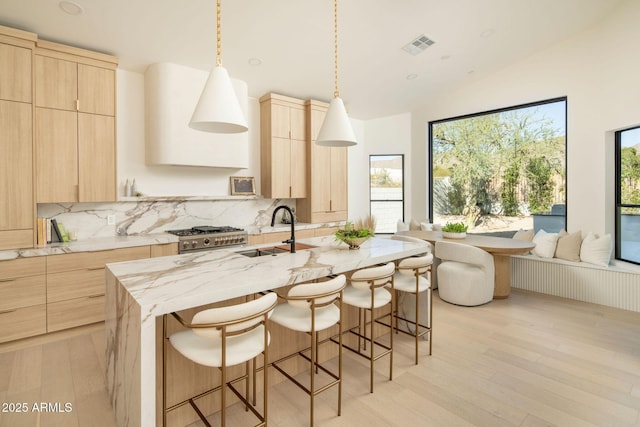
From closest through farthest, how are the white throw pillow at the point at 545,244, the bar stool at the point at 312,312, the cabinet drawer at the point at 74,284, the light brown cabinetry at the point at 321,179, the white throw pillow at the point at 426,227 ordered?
the bar stool at the point at 312,312
the cabinet drawer at the point at 74,284
the white throw pillow at the point at 545,244
the light brown cabinetry at the point at 321,179
the white throw pillow at the point at 426,227

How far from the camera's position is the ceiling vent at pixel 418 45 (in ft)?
13.7

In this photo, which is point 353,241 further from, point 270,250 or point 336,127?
point 336,127

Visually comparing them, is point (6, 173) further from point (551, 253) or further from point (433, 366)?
point (551, 253)

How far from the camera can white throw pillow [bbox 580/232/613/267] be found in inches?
160

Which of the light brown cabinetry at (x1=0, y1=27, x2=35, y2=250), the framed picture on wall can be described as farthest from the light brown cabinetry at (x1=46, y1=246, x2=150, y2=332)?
the framed picture on wall

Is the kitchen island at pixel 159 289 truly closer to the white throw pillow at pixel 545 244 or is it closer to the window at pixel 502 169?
the white throw pillow at pixel 545 244

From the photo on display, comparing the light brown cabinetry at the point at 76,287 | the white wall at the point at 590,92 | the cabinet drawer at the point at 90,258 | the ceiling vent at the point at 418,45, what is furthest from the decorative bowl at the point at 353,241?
the white wall at the point at 590,92

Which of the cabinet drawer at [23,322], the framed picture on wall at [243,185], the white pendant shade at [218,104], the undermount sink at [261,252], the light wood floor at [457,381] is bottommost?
the light wood floor at [457,381]

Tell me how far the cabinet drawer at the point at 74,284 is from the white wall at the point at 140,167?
1124mm

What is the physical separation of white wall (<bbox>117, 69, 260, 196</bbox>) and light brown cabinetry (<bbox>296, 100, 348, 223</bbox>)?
4.71ft

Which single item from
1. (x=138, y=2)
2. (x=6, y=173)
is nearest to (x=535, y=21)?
(x=138, y=2)

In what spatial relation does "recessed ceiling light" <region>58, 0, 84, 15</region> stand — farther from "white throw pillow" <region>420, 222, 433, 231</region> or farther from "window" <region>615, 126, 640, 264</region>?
"window" <region>615, 126, 640, 264</region>

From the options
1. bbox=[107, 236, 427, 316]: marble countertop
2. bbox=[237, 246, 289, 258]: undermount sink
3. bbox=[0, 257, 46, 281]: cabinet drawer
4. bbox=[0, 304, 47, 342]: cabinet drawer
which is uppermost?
bbox=[237, 246, 289, 258]: undermount sink

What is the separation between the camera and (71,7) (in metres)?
2.88
